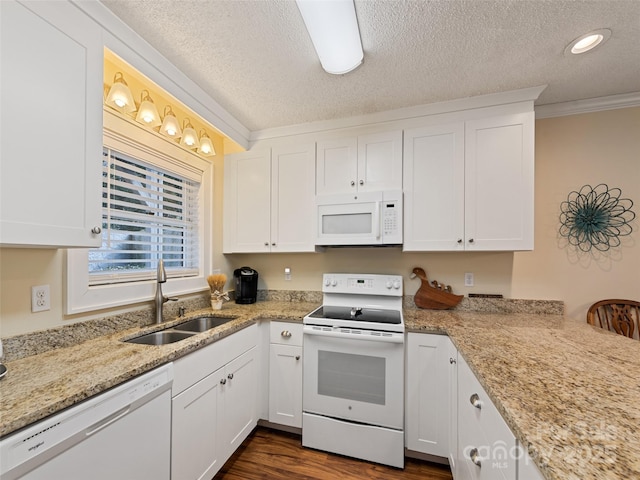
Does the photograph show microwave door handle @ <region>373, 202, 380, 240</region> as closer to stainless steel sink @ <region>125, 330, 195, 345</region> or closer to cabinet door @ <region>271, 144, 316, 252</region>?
cabinet door @ <region>271, 144, 316, 252</region>

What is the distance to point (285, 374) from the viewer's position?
2025 millimetres

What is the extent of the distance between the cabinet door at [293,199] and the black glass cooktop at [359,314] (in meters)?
0.56

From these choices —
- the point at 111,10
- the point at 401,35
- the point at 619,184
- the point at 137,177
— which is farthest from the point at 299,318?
the point at 619,184

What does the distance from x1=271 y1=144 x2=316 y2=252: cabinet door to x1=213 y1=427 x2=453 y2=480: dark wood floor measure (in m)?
1.49

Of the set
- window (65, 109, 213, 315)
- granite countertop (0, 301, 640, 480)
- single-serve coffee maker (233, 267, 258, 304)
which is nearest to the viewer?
granite countertop (0, 301, 640, 480)

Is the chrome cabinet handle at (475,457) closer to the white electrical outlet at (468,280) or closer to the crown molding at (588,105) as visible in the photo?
the white electrical outlet at (468,280)

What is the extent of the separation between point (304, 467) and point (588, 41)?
3023 mm

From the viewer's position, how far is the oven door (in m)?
1.75

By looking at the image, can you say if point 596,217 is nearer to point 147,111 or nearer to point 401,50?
point 401,50

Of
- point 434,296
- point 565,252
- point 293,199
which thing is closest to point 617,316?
point 565,252

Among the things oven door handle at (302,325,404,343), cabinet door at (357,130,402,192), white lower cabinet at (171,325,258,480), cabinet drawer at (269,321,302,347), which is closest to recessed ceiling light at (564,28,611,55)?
cabinet door at (357,130,402,192)

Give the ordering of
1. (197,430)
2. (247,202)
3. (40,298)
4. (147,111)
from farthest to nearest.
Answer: (247,202), (147,111), (197,430), (40,298)

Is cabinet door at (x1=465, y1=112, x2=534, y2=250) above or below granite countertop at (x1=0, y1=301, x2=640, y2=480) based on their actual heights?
above

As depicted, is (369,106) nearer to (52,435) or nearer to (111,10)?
(111,10)
